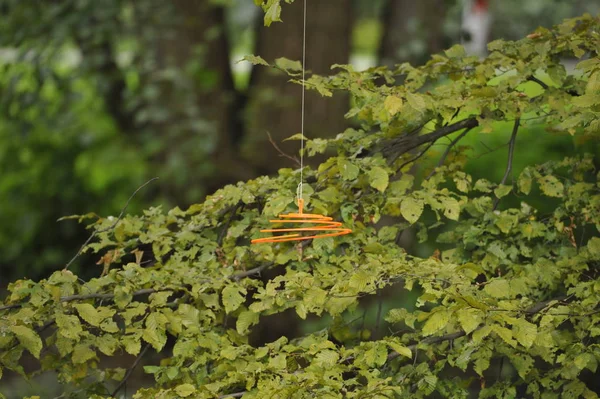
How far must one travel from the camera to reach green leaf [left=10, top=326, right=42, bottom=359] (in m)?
2.59

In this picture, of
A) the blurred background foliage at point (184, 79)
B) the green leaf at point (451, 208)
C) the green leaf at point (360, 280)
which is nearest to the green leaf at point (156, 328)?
the green leaf at point (360, 280)

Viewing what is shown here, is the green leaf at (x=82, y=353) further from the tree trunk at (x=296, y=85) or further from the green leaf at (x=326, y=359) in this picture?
the tree trunk at (x=296, y=85)

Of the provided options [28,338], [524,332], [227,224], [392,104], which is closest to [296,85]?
[227,224]

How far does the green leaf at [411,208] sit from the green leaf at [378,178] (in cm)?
9

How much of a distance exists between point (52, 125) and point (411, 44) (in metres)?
2.38

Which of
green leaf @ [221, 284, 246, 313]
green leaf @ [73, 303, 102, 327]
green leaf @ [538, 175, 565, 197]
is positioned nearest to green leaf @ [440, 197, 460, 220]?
green leaf @ [538, 175, 565, 197]

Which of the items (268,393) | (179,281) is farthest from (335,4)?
(268,393)

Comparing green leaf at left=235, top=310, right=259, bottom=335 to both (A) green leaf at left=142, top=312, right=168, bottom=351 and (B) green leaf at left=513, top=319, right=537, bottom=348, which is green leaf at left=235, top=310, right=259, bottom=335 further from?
(B) green leaf at left=513, top=319, right=537, bottom=348

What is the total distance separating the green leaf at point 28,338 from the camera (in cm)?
259

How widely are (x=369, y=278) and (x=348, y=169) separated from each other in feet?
1.49

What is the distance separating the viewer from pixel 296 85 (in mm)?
5895

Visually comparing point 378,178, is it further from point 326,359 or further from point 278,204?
point 326,359

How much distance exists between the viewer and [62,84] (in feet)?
19.9

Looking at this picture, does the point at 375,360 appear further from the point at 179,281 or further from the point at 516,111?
the point at 516,111
